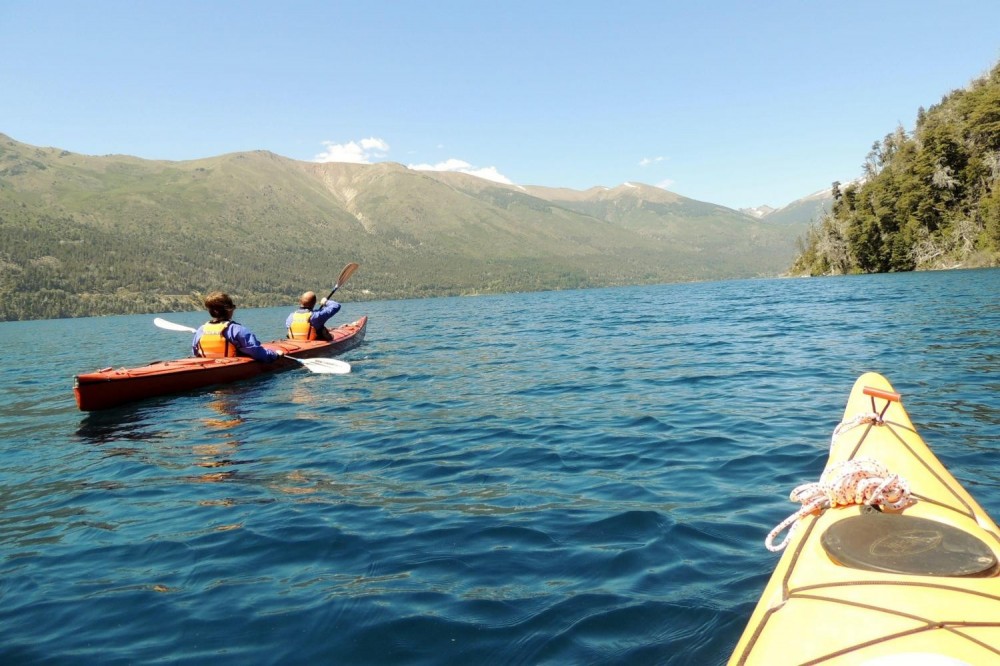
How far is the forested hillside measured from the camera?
189 feet

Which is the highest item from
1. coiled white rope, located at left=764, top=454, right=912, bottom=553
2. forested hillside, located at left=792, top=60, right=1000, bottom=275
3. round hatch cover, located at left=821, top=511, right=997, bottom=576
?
forested hillside, located at left=792, top=60, right=1000, bottom=275

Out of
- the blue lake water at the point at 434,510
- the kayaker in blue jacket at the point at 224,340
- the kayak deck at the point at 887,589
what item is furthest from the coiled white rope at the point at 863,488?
the kayaker in blue jacket at the point at 224,340

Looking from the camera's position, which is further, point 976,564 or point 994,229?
point 994,229

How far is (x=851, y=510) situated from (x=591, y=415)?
565 cm

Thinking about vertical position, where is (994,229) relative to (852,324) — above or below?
above

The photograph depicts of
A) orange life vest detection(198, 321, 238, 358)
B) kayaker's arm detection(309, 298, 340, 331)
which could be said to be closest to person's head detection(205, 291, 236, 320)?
orange life vest detection(198, 321, 238, 358)

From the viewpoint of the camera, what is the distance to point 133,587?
→ 4.22 metres

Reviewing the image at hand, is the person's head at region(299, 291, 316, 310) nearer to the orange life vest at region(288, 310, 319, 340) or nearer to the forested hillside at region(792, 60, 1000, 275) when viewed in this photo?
the orange life vest at region(288, 310, 319, 340)

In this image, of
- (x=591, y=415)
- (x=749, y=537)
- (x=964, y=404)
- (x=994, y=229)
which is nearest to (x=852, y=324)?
(x=964, y=404)

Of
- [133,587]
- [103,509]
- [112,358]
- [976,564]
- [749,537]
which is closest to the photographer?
[976,564]

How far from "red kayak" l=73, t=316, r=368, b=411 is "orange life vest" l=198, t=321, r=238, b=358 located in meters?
0.20

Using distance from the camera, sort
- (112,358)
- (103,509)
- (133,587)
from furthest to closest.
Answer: (112,358)
(103,509)
(133,587)

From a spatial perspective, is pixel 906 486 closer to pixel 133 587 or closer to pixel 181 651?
pixel 181 651

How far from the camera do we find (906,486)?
351 cm
